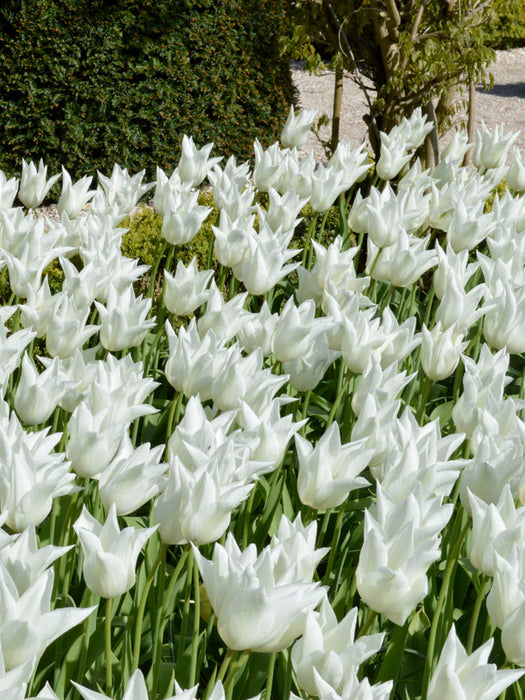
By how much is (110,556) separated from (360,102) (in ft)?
39.4

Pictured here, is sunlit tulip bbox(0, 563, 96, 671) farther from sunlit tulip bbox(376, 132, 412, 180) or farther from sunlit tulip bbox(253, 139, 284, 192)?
sunlit tulip bbox(376, 132, 412, 180)

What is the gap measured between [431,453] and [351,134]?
9651 millimetres

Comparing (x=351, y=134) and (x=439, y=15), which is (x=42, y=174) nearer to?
(x=439, y=15)

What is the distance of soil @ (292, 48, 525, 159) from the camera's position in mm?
11311

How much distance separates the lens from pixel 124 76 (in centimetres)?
711

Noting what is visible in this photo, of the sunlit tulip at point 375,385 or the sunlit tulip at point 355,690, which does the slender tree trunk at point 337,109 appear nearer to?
the sunlit tulip at point 375,385

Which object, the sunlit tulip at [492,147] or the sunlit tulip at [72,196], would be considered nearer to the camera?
the sunlit tulip at [72,196]

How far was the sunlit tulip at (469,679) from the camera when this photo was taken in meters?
1.27

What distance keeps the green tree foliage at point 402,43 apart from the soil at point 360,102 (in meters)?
4.38

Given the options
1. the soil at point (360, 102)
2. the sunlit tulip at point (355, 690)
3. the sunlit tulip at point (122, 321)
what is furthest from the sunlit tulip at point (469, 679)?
the soil at point (360, 102)

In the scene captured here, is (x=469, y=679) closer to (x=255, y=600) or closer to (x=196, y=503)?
(x=255, y=600)

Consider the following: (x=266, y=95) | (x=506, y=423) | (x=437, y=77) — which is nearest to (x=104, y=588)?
(x=506, y=423)

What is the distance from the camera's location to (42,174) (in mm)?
3314

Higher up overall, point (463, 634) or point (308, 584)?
point (308, 584)
